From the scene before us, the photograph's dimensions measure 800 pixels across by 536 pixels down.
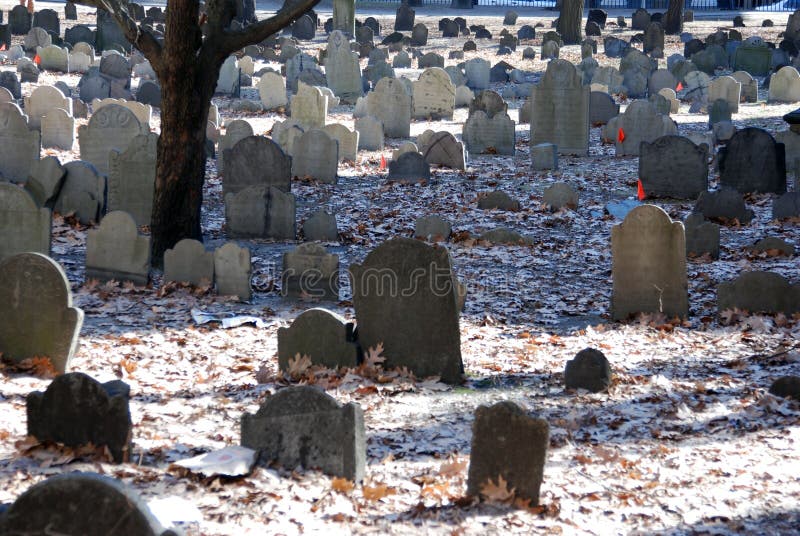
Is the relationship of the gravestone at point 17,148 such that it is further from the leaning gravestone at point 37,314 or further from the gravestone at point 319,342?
the gravestone at point 319,342

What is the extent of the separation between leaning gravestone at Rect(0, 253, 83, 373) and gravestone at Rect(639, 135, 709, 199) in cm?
931

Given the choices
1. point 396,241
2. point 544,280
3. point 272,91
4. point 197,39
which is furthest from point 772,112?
point 396,241

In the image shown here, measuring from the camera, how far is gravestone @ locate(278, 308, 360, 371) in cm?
766

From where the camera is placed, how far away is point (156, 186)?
10.9 metres

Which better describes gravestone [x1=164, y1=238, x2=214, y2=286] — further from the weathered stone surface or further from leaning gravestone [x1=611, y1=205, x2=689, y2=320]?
the weathered stone surface

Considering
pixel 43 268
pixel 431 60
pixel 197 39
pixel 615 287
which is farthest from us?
pixel 431 60

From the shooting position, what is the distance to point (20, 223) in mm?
9867

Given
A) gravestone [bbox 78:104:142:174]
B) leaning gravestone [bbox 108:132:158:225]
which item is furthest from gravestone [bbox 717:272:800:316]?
gravestone [bbox 78:104:142:174]

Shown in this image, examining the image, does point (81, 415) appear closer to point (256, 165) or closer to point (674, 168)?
point (256, 165)

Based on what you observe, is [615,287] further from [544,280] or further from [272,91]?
[272,91]

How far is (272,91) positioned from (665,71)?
10.3m

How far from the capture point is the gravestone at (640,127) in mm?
17766

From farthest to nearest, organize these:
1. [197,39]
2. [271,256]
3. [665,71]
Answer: [665,71] → [271,256] → [197,39]

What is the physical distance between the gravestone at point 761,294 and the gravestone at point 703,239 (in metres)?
2.00
